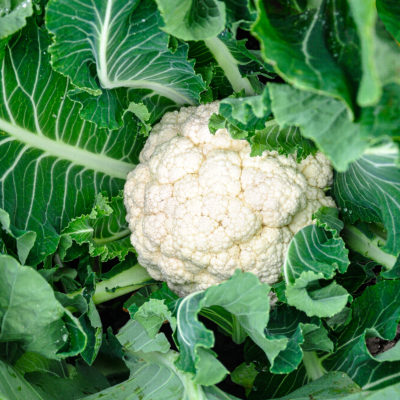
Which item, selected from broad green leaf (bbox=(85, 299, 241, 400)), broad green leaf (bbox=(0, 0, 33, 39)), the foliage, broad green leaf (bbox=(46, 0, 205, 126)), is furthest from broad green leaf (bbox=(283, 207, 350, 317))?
broad green leaf (bbox=(0, 0, 33, 39))

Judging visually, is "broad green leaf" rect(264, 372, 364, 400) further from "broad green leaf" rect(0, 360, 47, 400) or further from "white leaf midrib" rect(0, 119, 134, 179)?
"white leaf midrib" rect(0, 119, 134, 179)

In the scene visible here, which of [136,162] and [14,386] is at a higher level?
[136,162]

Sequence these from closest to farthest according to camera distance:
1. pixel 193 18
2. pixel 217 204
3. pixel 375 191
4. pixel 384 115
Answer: pixel 384 115 → pixel 193 18 → pixel 375 191 → pixel 217 204

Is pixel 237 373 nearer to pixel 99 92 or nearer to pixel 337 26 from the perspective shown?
pixel 99 92

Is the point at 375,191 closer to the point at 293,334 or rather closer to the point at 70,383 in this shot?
the point at 293,334

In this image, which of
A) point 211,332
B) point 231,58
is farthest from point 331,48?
point 211,332

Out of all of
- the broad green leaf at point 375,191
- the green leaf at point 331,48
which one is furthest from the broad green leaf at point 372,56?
the broad green leaf at point 375,191
